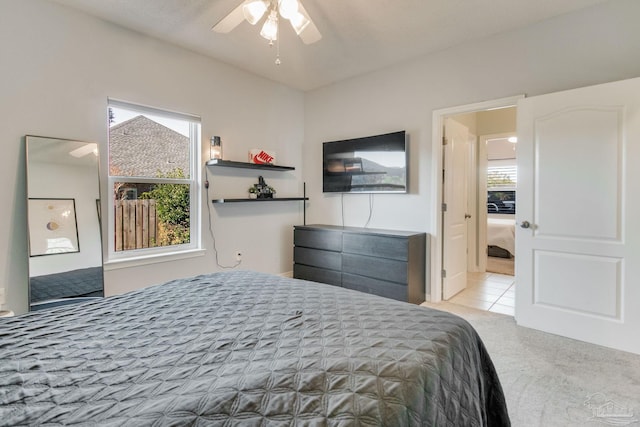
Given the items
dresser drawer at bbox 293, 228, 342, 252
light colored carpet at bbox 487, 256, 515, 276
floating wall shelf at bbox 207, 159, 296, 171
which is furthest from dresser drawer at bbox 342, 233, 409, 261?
light colored carpet at bbox 487, 256, 515, 276

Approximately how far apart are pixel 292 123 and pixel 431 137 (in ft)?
6.41

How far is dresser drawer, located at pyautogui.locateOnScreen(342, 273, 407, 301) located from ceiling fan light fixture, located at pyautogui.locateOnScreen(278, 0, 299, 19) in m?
2.56

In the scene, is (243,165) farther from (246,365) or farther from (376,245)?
(246,365)

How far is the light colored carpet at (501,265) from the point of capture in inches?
200

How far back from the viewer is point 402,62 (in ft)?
12.1

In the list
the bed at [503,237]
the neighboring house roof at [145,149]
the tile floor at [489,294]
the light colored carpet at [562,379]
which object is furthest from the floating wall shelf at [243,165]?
the bed at [503,237]

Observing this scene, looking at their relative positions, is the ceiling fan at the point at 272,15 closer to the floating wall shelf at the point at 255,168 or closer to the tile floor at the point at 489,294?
the floating wall shelf at the point at 255,168

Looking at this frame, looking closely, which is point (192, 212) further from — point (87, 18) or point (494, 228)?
point (494, 228)

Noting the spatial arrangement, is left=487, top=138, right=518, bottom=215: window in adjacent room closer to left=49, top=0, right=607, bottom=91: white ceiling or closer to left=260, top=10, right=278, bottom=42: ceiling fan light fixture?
left=49, top=0, right=607, bottom=91: white ceiling

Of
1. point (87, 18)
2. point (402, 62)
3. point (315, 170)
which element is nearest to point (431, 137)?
point (402, 62)

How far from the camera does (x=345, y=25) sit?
9.44 feet

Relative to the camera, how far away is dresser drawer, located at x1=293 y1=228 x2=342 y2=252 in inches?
149

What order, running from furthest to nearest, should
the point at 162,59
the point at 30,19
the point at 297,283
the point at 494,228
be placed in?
the point at 494,228
the point at 162,59
the point at 30,19
the point at 297,283

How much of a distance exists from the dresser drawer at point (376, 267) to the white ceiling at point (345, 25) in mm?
2214
